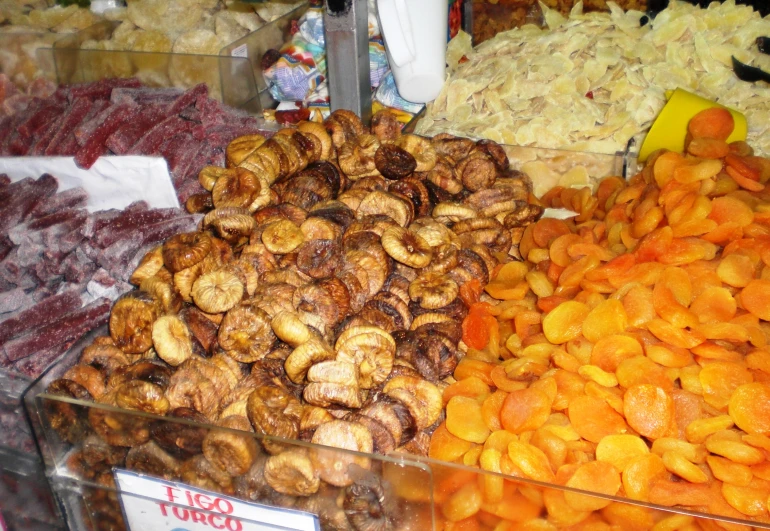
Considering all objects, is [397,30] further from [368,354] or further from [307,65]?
[368,354]

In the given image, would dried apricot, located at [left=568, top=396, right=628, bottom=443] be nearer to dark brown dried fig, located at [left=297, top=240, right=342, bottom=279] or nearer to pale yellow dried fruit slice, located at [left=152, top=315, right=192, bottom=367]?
dark brown dried fig, located at [left=297, top=240, right=342, bottom=279]

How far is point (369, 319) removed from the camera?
125 cm

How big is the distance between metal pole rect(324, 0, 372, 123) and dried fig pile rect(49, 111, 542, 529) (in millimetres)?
250

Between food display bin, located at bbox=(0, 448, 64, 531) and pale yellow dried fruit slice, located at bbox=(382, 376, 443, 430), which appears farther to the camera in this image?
food display bin, located at bbox=(0, 448, 64, 531)

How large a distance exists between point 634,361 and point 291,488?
→ 0.61 metres

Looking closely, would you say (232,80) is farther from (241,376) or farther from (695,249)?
(695,249)

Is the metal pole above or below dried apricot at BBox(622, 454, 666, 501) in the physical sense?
above

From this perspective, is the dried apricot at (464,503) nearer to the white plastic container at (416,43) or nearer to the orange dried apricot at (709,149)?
the orange dried apricot at (709,149)

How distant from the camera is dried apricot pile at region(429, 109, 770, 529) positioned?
0.92 m

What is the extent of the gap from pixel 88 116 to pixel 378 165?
962mm

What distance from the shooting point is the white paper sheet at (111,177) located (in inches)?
64.9

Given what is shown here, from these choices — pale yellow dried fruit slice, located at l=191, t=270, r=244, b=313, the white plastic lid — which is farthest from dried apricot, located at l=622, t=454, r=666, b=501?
the white plastic lid

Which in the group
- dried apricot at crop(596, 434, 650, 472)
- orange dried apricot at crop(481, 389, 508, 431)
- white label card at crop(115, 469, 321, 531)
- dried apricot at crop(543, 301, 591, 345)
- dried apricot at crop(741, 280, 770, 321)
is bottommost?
white label card at crop(115, 469, 321, 531)

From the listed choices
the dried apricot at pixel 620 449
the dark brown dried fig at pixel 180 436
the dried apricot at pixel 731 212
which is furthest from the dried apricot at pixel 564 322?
the dark brown dried fig at pixel 180 436
